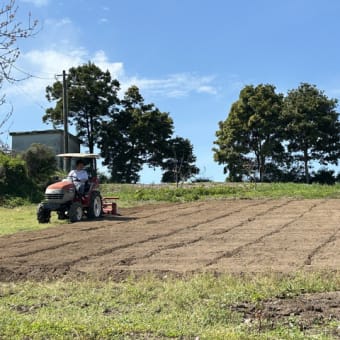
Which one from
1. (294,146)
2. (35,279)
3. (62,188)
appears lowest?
(35,279)

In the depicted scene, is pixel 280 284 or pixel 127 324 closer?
pixel 127 324

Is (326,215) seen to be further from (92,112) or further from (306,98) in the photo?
(92,112)

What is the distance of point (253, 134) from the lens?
3984 cm

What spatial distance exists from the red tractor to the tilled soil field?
1.73 feet

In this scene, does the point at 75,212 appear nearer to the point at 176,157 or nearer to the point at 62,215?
the point at 62,215

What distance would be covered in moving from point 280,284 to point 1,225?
382 inches

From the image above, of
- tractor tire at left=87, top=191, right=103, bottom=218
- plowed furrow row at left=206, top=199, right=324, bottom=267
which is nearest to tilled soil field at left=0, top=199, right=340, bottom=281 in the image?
plowed furrow row at left=206, top=199, right=324, bottom=267

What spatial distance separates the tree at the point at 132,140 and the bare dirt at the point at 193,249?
26551mm

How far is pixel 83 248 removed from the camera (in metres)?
10.2

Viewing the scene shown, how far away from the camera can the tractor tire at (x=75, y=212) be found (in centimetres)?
1497

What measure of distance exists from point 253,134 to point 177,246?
30.5 metres

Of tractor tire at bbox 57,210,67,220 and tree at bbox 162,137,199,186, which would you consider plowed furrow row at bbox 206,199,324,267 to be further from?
tree at bbox 162,137,199,186

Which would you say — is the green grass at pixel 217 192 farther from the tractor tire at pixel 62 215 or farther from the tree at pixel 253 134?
the tree at pixel 253 134

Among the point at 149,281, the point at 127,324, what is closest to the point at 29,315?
the point at 127,324
